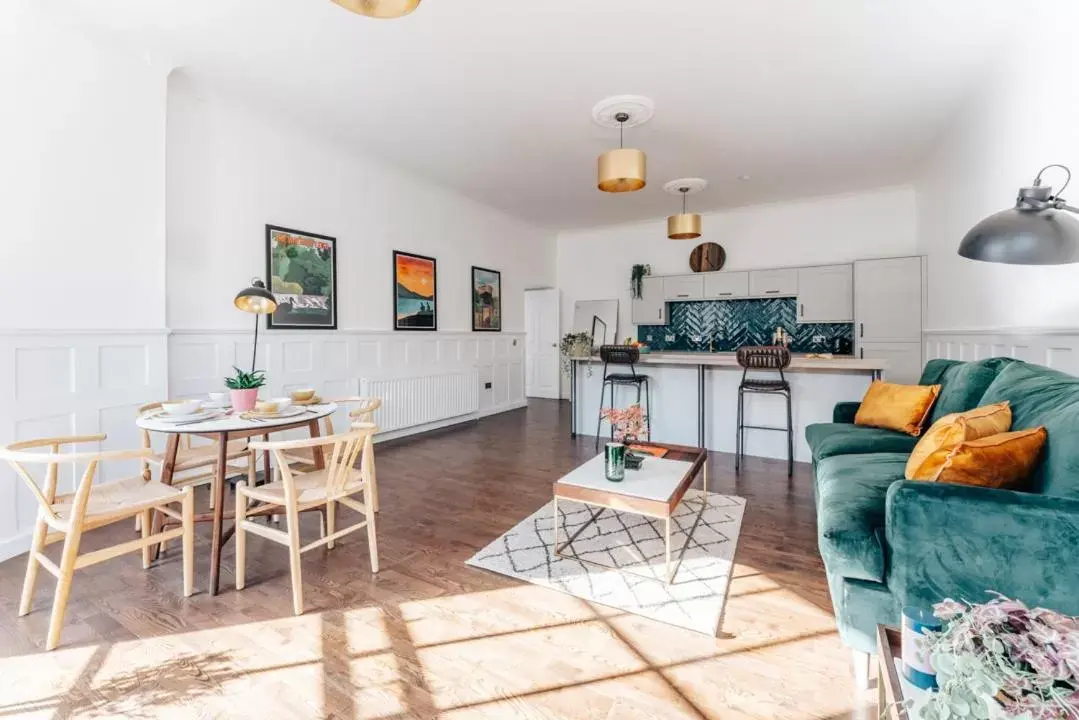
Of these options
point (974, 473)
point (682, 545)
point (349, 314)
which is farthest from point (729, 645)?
point (349, 314)

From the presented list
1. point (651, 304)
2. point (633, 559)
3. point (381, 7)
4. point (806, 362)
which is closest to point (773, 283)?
point (651, 304)

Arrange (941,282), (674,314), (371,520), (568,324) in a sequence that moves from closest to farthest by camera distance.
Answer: (371,520), (941,282), (674,314), (568,324)

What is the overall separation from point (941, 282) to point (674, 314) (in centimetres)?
341

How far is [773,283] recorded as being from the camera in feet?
21.6

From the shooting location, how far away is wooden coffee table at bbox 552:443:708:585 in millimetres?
2250

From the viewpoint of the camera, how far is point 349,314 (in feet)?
16.0

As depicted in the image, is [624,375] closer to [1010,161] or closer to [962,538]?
[1010,161]

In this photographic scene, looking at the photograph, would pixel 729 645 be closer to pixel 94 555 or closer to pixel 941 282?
pixel 94 555

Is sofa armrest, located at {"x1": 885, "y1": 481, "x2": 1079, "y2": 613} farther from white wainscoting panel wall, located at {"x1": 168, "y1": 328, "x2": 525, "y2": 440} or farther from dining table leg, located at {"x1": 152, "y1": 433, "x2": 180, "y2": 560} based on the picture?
white wainscoting panel wall, located at {"x1": 168, "y1": 328, "x2": 525, "y2": 440}

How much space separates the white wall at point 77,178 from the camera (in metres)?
2.58

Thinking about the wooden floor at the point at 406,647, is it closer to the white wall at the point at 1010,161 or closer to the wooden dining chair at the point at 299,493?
the wooden dining chair at the point at 299,493

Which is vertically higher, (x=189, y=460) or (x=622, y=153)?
(x=622, y=153)

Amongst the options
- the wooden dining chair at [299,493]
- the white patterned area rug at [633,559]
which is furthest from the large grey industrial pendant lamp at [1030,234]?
the wooden dining chair at [299,493]

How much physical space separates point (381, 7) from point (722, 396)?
404cm
